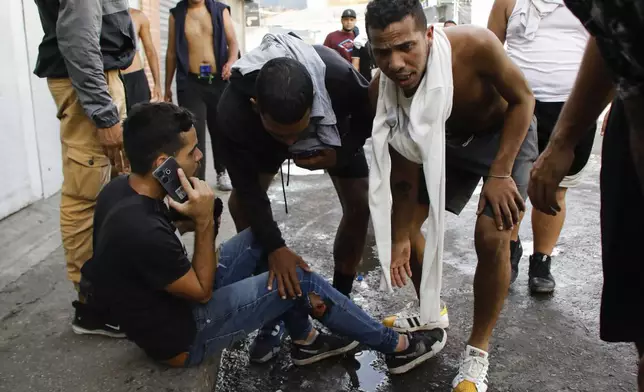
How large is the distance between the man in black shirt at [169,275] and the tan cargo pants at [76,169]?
476mm

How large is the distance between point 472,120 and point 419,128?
38cm

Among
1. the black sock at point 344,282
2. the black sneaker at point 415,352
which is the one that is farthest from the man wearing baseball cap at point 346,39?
the black sneaker at point 415,352

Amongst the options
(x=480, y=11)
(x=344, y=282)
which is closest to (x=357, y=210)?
(x=344, y=282)

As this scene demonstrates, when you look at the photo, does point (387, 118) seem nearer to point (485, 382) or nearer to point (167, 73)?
point (485, 382)

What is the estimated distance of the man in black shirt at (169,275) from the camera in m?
1.72

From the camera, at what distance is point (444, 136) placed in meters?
2.02

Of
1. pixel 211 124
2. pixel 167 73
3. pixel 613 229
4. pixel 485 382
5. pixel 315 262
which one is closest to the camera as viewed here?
pixel 613 229

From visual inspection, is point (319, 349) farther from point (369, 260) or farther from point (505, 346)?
point (369, 260)

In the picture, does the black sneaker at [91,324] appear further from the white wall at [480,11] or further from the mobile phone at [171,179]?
the white wall at [480,11]

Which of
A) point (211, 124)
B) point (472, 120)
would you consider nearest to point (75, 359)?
point (472, 120)

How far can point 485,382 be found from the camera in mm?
2102

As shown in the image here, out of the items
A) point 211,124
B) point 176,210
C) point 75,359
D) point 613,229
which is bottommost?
point 75,359

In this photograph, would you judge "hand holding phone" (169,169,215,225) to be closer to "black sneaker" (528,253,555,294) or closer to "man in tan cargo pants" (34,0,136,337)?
"man in tan cargo pants" (34,0,136,337)

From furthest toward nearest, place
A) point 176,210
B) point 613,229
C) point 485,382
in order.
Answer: point 485,382 → point 176,210 → point 613,229
